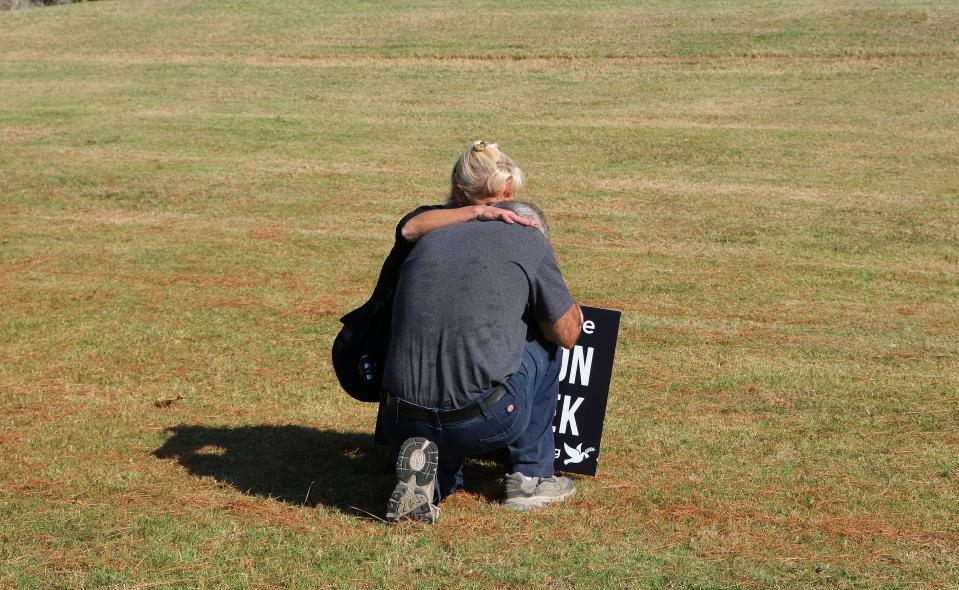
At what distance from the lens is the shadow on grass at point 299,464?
546 centimetres

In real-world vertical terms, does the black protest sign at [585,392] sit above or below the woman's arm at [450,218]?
below

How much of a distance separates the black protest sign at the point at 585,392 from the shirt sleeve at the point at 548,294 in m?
0.78

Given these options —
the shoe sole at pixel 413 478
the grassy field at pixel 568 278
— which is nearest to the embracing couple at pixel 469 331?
the shoe sole at pixel 413 478

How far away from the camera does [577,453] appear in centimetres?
577

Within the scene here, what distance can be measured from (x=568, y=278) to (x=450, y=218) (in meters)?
6.25

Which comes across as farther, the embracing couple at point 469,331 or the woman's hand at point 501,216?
the woman's hand at point 501,216

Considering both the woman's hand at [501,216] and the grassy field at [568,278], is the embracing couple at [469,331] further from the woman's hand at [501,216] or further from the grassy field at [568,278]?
the grassy field at [568,278]

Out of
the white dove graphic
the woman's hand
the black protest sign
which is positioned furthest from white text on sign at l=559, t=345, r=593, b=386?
the woman's hand

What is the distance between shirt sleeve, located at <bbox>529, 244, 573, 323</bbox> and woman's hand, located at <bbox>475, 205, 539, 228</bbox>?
0.16 metres

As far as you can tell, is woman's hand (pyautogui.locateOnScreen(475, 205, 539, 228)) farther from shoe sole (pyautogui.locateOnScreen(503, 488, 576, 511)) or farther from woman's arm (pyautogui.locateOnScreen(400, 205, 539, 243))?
shoe sole (pyautogui.locateOnScreen(503, 488, 576, 511))

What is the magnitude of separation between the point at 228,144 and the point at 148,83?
26.5 feet

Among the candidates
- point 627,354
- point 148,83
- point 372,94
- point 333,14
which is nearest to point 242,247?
point 627,354

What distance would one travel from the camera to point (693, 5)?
3512 centimetres

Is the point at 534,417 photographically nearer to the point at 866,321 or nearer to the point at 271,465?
the point at 271,465
